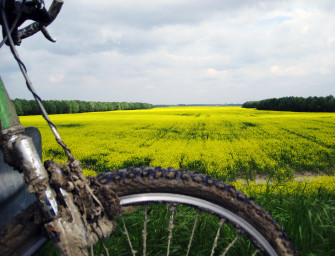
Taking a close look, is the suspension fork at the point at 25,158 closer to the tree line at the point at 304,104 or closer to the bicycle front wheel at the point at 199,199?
the bicycle front wheel at the point at 199,199

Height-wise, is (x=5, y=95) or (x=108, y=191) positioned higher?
(x=5, y=95)

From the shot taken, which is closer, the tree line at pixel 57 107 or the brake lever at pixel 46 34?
the brake lever at pixel 46 34

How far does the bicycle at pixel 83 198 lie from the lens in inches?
30.6

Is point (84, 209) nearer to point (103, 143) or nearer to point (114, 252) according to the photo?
point (114, 252)

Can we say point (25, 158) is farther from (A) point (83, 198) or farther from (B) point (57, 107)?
(B) point (57, 107)

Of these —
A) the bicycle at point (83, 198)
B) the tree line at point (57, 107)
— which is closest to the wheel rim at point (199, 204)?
Result: the bicycle at point (83, 198)

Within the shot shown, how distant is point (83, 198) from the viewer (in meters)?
0.84

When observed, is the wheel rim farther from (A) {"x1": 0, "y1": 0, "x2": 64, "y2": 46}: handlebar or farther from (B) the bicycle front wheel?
(A) {"x1": 0, "y1": 0, "x2": 64, "y2": 46}: handlebar

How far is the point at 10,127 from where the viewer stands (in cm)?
82

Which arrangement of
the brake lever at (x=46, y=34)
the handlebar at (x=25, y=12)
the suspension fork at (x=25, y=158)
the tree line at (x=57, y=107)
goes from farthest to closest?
the tree line at (x=57, y=107) → the brake lever at (x=46, y=34) → the handlebar at (x=25, y=12) → the suspension fork at (x=25, y=158)

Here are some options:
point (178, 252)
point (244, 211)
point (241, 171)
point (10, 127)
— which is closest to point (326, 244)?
point (178, 252)

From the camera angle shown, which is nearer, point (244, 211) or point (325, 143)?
point (244, 211)

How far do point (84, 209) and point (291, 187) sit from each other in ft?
9.16

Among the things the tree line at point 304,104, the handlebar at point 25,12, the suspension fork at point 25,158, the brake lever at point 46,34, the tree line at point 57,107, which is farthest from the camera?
the tree line at point 57,107
